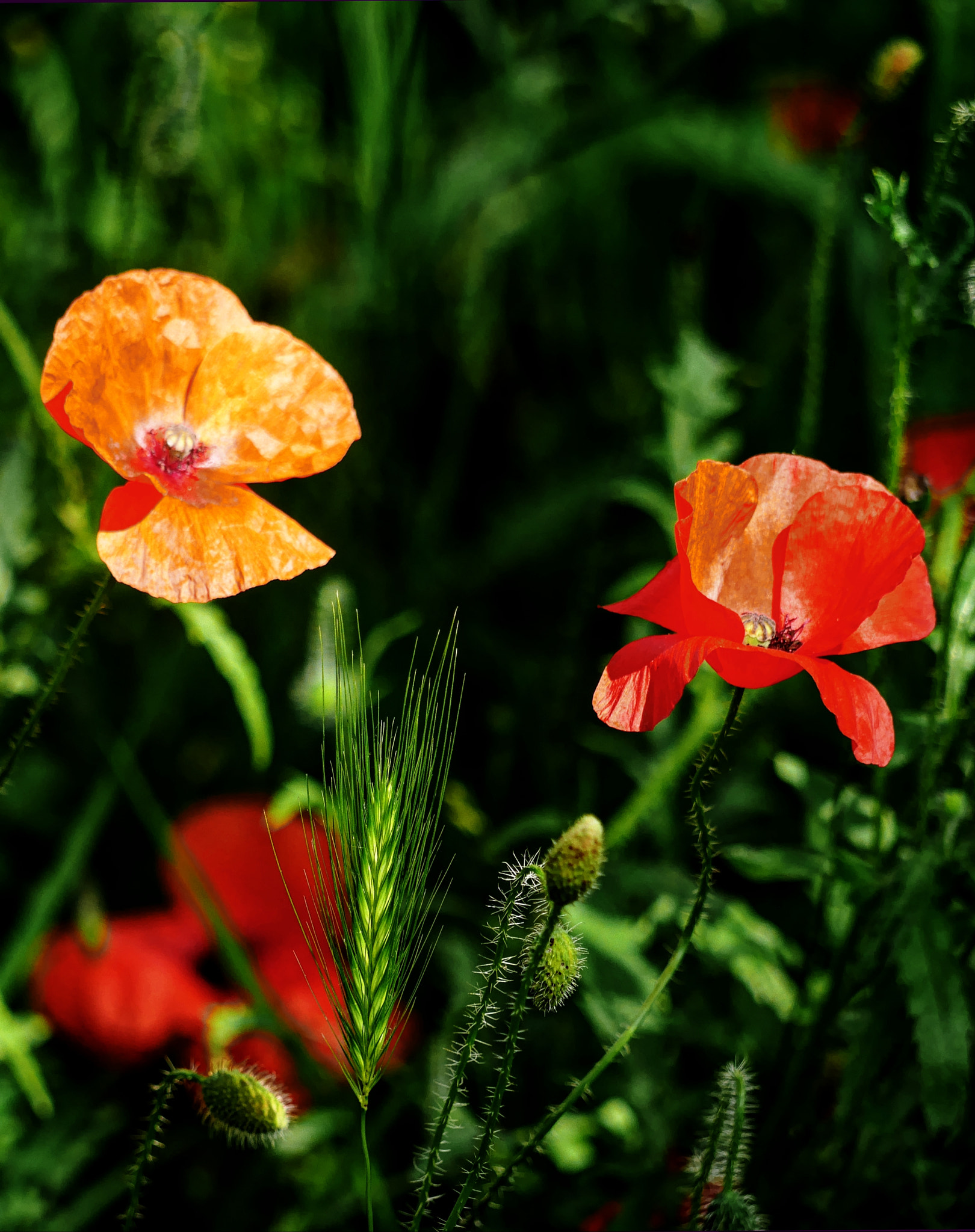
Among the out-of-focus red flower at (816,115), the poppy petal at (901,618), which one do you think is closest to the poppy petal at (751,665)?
the poppy petal at (901,618)

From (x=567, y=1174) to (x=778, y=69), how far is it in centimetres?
251

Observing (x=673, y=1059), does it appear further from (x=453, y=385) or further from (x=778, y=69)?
(x=778, y=69)

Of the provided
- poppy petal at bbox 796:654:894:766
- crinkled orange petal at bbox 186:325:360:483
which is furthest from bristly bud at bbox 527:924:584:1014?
crinkled orange petal at bbox 186:325:360:483

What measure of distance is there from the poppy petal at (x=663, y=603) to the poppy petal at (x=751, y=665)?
0.05 m

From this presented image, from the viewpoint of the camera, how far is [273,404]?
104cm

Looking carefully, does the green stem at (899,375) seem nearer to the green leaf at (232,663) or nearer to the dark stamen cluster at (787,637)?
the dark stamen cluster at (787,637)

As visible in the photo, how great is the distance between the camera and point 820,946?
4.05ft

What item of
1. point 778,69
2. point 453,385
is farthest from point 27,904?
point 778,69

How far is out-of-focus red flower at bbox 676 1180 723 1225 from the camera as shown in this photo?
3.02ft

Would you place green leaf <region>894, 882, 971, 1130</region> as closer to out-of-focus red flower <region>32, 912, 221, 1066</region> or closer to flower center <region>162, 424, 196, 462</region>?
flower center <region>162, 424, 196, 462</region>

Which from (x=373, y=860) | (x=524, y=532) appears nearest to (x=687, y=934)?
(x=373, y=860)

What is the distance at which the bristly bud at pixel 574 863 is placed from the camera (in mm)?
727

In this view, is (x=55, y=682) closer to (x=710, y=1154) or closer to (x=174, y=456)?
(x=174, y=456)

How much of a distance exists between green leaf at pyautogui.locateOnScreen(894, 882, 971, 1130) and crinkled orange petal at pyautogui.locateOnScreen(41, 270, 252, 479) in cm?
79
